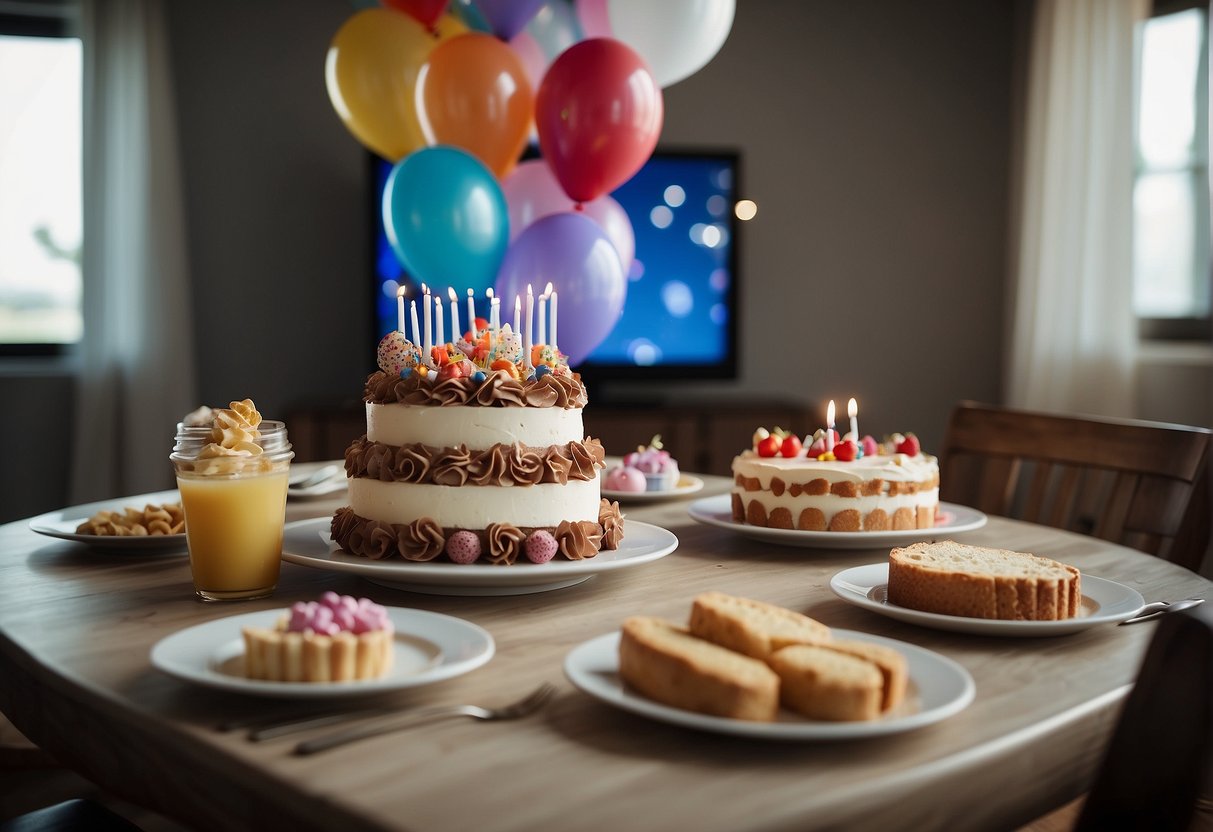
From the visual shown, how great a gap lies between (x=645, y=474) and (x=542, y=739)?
3.97 ft

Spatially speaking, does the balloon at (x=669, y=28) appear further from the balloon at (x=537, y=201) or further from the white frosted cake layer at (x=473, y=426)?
→ the white frosted cake layer at (x=473, y=426)

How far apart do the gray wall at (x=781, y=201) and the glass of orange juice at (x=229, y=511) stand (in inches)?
130

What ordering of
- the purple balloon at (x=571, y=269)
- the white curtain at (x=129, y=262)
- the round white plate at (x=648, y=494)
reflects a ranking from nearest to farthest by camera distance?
the round white plate at (x=648, y=494) → the purple balloon at (x=571, y=269) → the white curtain at (x=129, y=262)

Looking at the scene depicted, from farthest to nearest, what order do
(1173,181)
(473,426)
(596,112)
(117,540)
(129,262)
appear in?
(129,262) < (1173,181) < (596,112) < (117,540) < (473,426)

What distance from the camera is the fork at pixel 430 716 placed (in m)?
0.80

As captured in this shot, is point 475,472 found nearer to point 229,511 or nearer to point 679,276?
point 229,511

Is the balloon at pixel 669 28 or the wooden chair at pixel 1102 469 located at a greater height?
the balloon at pixel 669 28

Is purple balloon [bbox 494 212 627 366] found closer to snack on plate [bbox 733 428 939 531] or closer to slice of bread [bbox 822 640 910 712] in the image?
snack on plate [bbox 733 428 939 531]

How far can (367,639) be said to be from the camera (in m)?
0.89

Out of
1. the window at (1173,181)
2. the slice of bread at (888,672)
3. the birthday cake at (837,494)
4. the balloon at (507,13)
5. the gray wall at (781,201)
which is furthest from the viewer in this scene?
the gray wall at (781,201)

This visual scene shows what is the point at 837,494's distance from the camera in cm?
160

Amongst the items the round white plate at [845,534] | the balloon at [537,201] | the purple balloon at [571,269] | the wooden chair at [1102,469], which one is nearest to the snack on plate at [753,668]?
the round white plate at [845,534]

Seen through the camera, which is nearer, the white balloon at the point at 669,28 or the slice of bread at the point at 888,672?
the slice of bread at the point at 888,672

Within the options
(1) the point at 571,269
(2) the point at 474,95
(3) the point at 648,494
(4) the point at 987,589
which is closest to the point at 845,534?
(4) the point at 987,589
